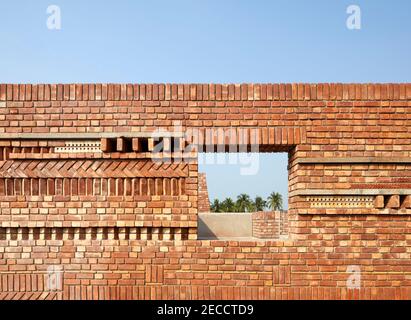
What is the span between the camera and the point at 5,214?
4348 millimetres

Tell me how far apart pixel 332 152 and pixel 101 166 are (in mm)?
2789

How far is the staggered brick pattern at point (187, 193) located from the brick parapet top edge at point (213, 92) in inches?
0.5

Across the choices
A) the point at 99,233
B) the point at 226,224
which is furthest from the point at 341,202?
the point at 226,224

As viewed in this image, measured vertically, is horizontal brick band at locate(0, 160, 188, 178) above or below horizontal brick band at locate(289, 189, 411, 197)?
above

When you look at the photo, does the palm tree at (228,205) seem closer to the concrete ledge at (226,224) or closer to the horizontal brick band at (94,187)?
the concrete ledge at (226,224)

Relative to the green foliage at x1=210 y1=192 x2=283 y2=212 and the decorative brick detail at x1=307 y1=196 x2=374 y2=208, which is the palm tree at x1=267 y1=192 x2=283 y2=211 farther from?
the decorative brick detail at x1=307 y1=196 x2=374 y2=208

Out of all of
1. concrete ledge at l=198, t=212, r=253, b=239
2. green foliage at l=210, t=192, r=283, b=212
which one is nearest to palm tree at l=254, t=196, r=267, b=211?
green foliage at l=210, t=192, r=283, b=212

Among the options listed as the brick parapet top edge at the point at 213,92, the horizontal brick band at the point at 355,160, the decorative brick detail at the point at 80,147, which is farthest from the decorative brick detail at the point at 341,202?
the decorative brick detail at the point at 80,147

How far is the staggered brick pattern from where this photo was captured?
14.0ft

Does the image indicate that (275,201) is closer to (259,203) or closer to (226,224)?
(259,203)

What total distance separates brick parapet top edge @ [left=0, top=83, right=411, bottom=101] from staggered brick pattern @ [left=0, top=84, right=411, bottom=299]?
1 centimetres

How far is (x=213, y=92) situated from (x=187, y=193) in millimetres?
1256

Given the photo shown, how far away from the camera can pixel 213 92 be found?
4.39 m

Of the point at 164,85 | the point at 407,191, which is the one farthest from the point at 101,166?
the point at 407,191
